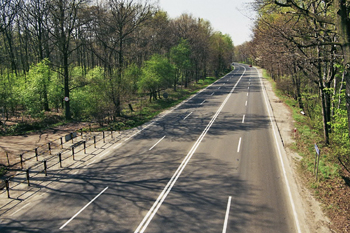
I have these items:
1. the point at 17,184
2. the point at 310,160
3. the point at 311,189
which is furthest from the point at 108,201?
the point at 310,160

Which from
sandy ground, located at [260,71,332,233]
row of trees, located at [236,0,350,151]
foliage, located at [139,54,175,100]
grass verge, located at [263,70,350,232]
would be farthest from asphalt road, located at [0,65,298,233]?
foliage, located at [139,54,175,100]

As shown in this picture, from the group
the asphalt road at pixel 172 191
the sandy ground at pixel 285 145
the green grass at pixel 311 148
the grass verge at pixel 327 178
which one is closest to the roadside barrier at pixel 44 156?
the sandy ground at pixel 285 145

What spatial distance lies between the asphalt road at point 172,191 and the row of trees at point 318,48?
4451 millimetres

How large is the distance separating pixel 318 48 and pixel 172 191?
508 inches

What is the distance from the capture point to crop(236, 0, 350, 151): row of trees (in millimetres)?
7490

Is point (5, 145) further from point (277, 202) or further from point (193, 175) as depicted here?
point (277, 202)

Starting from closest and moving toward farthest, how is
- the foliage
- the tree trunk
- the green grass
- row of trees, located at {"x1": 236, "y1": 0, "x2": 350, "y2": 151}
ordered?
the tree trunk < row of trees, located at {"x1": 236, "y1": 0, "x2": 350, "y2": 151} < the green grass < the foliage

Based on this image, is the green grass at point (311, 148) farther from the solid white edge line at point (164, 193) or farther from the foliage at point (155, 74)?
the foliage at point (155, 74)

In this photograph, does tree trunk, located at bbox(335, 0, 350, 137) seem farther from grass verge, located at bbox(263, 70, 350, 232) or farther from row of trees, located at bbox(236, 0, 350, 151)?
grass verge, located at bbox(263, 70, 350, 232)

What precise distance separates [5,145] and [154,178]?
12602mm

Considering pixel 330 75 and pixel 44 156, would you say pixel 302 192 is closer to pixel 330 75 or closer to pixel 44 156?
pixel 330 75

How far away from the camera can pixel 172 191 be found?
11.3 meters

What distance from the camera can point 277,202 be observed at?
1034cm

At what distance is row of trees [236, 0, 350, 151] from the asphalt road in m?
4.45
